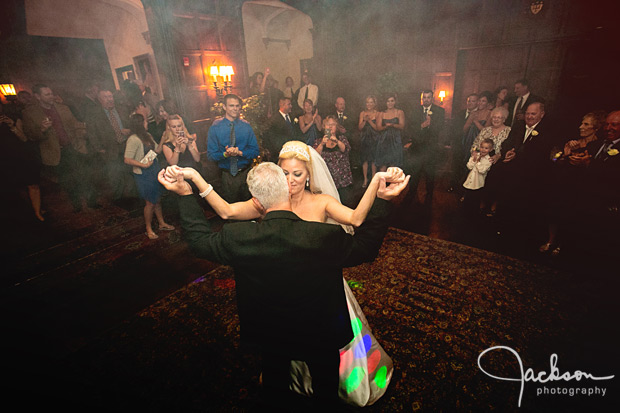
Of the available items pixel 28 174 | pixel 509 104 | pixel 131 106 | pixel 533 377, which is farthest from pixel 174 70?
pixel 533 377

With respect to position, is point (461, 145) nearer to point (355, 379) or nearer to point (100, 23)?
point (355, 379)

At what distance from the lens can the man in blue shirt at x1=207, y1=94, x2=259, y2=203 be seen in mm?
4098

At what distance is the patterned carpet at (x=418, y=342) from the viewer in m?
2.15

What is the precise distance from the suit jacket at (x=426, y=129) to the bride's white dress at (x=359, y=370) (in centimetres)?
434

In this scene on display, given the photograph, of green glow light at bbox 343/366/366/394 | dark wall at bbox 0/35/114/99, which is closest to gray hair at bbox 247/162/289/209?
green glow light at bbox 343/366/366/394

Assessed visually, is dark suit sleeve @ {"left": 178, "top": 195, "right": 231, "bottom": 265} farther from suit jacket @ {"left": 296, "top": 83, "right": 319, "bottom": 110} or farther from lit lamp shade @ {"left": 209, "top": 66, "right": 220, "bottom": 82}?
suit jacket @ {"left": 296, "top": 83, "right": 319, "bottom": 110}

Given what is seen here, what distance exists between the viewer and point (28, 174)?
467 cm

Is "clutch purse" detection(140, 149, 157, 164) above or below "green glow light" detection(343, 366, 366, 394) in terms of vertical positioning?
above

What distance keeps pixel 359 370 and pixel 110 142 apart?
580cm

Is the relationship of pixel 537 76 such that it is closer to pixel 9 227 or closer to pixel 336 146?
pixel 336 146

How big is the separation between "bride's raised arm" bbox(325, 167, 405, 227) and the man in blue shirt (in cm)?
216

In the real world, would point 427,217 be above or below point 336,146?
below

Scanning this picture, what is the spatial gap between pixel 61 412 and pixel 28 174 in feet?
13.9

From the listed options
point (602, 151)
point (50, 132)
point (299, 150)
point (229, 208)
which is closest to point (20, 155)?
point (50, 132)
